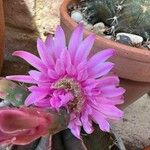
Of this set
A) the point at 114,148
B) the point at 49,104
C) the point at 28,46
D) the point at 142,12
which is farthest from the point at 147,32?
the point at 28,46

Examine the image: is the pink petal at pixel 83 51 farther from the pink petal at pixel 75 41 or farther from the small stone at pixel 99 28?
the small stone at pixel 99 28

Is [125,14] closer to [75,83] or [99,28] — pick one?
[99,28]

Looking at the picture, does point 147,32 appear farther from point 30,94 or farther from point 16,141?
point 16,141

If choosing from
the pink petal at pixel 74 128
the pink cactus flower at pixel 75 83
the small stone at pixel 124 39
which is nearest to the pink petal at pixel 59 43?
the pink cactus flower at pixel 75 83

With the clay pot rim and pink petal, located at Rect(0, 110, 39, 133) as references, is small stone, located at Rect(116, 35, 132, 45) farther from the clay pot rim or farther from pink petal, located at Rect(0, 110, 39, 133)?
pink petal, located at Rect(0, 110, 39, 133)

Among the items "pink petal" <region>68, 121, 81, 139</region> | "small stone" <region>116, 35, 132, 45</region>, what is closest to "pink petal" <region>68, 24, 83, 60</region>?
"pink petal" <region>68, 121, 81, 139</region>

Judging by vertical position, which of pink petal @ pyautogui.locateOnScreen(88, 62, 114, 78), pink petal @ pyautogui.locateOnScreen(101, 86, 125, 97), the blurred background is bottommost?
the blurred background
